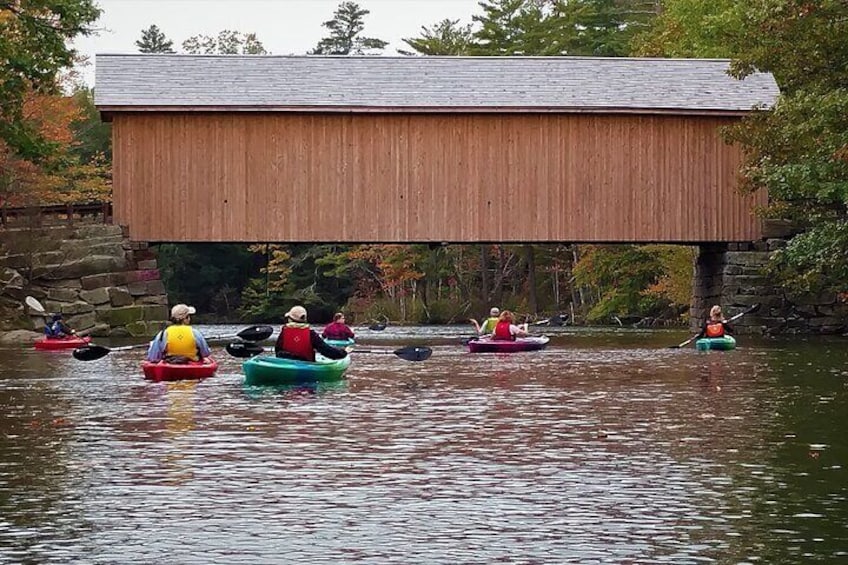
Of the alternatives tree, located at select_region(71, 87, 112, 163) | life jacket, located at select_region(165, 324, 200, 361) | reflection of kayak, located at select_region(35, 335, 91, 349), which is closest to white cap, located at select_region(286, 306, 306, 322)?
life jacket, located at select_region(165, 324, 200, 361)

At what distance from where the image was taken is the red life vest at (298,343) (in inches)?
883

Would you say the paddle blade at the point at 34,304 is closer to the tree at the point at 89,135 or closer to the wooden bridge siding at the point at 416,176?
the wooden bridge siding at the point at 416,176

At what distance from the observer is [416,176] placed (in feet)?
127

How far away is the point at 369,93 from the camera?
38375mm

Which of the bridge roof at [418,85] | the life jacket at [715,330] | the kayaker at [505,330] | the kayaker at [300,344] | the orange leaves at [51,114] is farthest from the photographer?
the orange leaves at [51,114]

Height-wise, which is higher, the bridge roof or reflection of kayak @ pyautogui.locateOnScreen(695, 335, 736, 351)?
the bridge roof

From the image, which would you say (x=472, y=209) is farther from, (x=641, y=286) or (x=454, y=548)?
(x=454, y=548)

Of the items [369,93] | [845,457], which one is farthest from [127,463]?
[369,93]

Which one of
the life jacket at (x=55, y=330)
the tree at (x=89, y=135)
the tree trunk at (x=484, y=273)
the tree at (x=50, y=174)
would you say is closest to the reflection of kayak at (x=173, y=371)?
the life jacket at (x=55, y=330)

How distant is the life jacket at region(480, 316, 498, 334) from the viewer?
35.3 meters

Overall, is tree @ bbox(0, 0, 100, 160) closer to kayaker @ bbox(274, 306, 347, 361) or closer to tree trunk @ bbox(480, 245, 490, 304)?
kayaker @ bbox(274, 306, 347, 361)

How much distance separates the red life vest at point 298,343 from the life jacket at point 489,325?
12661 millimetres

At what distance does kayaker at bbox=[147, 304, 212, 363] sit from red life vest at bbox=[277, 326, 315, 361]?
1.23 metres

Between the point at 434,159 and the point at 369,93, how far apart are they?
223 cm
